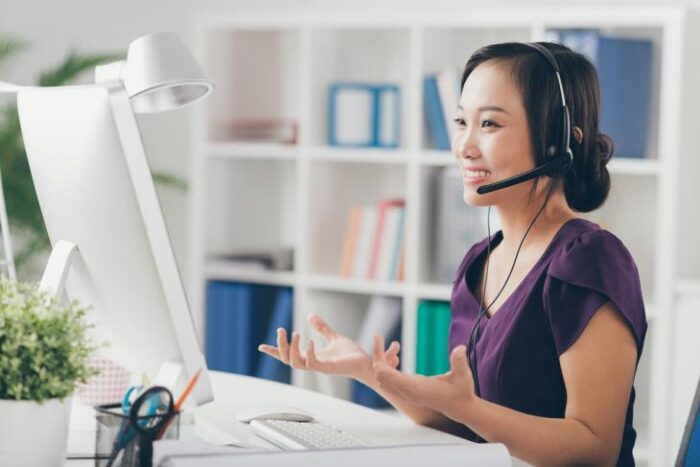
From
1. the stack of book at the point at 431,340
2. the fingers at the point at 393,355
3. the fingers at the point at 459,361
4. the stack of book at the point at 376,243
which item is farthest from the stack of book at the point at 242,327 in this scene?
the fingers at the point at 459,361

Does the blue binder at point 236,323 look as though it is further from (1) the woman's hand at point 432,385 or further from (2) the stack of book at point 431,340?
Result: (1) the woman's hand at point 432,385

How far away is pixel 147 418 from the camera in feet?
3.99

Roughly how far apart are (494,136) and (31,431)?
2.61ft

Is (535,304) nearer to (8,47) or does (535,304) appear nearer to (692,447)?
(692,447)

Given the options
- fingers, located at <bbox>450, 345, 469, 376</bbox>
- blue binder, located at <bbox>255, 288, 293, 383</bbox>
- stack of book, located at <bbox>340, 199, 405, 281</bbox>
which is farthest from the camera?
blue binder, located at <bbox>255, 288, 293, 383</bbox>

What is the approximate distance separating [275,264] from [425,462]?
8.34 ft

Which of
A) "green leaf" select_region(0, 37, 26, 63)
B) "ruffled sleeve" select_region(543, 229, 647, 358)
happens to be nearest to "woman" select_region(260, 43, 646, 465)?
"ruffled sleeve" select_region(543, 229, 647, 358)

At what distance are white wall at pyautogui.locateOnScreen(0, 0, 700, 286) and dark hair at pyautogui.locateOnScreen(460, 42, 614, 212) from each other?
220cm

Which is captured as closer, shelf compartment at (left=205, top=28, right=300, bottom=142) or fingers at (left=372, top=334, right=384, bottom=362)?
fingers at (left=372, top=334, right=384, bottom=362)

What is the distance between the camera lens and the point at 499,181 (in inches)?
65.9

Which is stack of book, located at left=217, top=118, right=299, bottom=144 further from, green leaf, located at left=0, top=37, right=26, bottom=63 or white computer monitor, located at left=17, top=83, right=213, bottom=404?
white computer monitor, located at left=17, top=83, right=213, bottom=404

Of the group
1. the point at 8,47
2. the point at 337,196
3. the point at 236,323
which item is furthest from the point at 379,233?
the point at 8,47

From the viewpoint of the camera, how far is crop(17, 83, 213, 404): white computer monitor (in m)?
1.25

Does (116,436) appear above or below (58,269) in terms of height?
below
